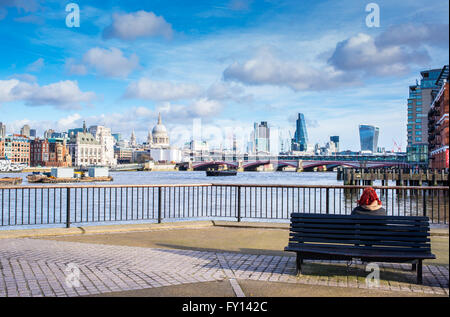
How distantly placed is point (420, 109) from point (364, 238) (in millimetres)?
167362

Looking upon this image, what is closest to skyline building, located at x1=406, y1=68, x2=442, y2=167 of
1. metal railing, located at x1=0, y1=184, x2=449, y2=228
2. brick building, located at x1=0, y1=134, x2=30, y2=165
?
metal railing, located at x1=0, y1=184, x2=449, y2=228

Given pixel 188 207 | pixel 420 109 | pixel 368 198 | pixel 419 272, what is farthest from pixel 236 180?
pixel 420 109

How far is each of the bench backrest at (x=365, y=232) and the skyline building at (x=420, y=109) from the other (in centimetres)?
14763

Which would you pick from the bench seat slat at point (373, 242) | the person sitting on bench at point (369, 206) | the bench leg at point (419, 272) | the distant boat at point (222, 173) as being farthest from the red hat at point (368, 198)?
the distant boat at point (222, 173)

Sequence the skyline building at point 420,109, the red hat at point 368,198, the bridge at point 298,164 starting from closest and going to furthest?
the red hat at point 368,198, the bridge at point 298,164, the skyline building at point 420,109

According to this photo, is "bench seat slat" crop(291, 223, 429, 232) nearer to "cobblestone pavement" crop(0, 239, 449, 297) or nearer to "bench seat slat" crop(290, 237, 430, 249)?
"bench seat slat" crop(290, 237, 430, 249)

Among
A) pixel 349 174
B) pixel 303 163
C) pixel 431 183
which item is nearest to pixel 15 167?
pixel 303 163

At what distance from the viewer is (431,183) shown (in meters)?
53.8

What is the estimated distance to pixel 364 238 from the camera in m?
6.99

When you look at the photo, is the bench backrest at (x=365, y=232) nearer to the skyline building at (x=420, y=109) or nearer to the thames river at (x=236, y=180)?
the thames river at (x=236, y=180)

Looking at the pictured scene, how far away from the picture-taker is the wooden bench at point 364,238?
6695 mm

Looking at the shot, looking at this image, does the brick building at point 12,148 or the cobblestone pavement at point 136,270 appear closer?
the cobblestone pavement at point 136,270
